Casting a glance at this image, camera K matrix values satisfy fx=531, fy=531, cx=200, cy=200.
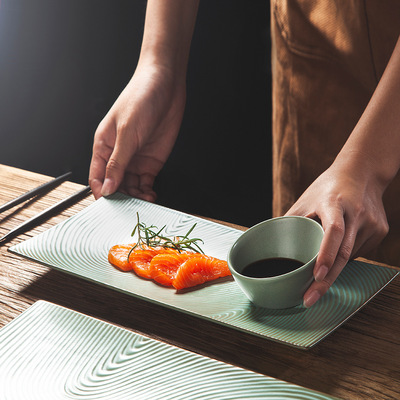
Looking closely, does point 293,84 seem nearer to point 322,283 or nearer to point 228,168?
point 322,283

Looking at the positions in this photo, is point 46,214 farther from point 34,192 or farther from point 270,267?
point 270,267

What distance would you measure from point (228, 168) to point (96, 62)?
2.84ft

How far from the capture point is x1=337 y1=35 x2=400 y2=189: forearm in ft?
3.55

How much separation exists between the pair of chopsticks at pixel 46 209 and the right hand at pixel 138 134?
0.19 feet

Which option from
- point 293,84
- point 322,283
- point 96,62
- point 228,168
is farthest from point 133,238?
point 96,62

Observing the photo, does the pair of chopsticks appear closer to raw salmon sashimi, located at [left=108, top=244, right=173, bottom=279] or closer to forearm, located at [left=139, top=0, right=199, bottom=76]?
raw salmon sashimi, located at [left=108, top=244, right=173, bottom=279]

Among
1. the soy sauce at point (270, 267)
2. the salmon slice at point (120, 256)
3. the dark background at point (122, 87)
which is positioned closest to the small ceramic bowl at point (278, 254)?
the soy sauce at point (270, 267)

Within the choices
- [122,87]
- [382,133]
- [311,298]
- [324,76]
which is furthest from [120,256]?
[122,87]

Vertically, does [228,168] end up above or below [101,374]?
below

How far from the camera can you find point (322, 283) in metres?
0.87

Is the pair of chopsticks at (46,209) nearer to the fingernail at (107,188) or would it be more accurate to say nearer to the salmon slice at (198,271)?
the fingernail at (107,188)

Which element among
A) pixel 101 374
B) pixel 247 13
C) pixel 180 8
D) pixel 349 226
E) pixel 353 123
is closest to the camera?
pixel 101 374

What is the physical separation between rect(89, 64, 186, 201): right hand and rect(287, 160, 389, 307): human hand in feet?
1.87

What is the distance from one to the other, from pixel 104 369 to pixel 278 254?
38 cm
